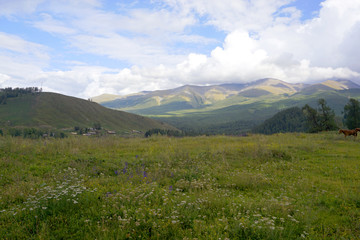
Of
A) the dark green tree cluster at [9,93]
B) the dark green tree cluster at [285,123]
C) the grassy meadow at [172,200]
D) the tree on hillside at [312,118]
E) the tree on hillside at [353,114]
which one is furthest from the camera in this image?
the dark green tree cluster at [9,93]

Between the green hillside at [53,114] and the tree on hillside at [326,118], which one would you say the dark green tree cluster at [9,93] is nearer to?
the green hillside at [53,114]

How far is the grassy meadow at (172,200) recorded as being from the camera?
501cm

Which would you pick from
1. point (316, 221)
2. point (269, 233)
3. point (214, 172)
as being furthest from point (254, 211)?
point (214, 172)

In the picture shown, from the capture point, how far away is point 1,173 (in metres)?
8.88

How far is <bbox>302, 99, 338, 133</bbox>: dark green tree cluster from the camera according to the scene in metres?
50.9

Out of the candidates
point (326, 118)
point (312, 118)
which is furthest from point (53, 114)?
point (326, 118)

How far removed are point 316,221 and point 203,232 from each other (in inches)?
135

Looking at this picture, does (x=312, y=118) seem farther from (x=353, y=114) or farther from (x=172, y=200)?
(x=172, y=200)

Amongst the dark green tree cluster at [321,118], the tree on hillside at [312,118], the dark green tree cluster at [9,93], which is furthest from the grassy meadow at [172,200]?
the dark green tree cluster at [9,93]

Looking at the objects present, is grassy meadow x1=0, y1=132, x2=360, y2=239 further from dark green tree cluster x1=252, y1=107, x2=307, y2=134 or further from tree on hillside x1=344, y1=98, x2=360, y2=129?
dark green tree cluster x1=252, y1=107, x2=307, y2=134

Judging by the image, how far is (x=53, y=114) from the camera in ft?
554

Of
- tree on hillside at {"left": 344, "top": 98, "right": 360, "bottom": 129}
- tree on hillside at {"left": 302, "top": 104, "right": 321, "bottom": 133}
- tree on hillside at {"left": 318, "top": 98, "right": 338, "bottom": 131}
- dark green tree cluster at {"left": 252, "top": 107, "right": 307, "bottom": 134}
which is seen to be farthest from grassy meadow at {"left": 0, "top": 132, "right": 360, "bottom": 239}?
dark green tree cluster at {"left": 252, "top": 107, "right": 307, "bottom": 134}

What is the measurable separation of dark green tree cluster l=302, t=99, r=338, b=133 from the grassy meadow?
151 feet

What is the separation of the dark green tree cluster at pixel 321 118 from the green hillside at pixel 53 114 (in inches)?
5816
